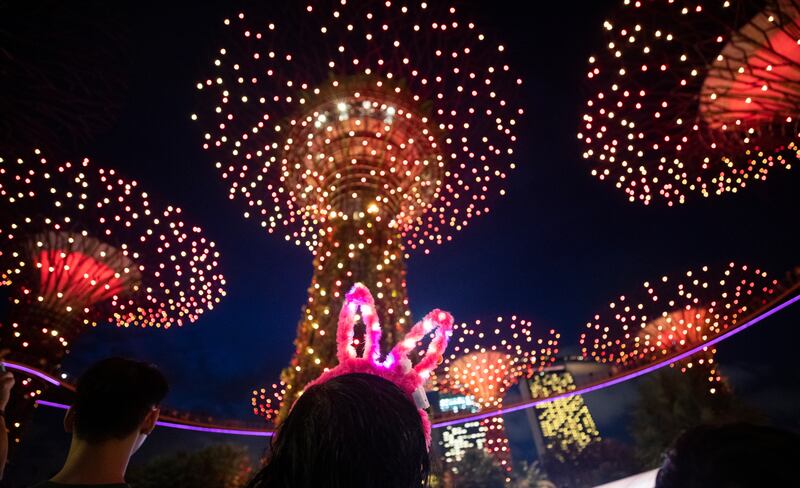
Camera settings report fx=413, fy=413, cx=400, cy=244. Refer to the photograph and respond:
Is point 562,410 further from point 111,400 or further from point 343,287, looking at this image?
point 111,400

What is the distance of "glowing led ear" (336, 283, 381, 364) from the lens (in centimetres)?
353

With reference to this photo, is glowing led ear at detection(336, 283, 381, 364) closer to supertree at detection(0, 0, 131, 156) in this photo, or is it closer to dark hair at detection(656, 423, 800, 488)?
dark hair at detection(656, 423, 800, 488)

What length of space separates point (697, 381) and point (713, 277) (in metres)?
7.82

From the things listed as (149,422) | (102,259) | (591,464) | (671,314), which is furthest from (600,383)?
(591,464)

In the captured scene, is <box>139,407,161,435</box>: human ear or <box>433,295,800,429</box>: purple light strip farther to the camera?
<box>433,295,800,429</box>: purple light strip

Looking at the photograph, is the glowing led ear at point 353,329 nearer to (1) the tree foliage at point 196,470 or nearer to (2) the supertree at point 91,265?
(2) the supertree at point 91,265

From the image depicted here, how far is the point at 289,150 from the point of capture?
50.5ft

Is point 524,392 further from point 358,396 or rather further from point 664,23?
point 358,396

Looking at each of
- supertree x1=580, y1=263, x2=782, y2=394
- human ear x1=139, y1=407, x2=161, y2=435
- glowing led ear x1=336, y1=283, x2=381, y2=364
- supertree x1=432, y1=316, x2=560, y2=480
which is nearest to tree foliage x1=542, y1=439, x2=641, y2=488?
supertree x1=432, y1=316, x2=560, y2=480

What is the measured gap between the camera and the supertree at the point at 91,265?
12859 mm

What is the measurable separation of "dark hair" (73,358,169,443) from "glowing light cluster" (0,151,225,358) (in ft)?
40.7

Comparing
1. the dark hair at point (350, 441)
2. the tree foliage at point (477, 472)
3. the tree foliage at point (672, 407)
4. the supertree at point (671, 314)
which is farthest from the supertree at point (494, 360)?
the dark hair at point (350, 441)

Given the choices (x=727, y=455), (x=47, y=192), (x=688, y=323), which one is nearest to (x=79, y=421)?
(x=727, y=455)

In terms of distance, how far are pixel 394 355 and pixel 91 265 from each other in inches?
658
